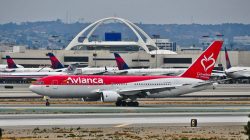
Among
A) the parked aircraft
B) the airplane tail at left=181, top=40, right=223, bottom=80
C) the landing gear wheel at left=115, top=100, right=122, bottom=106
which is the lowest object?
the landing gear wheel at left=115, top=100, right=122, bottom=106

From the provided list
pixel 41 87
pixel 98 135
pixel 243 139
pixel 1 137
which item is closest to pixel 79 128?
pixel 98 135

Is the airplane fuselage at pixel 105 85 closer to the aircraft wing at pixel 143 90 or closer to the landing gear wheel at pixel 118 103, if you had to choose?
the aircraft wing at pixel 143 90

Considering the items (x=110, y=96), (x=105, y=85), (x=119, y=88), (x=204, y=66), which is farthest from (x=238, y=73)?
(x=110, y=96)

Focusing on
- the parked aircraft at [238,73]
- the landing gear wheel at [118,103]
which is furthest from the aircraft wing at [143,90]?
the parked aircraft at [238,73]

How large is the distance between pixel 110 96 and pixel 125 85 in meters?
3.26

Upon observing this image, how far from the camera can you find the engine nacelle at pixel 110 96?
87.6m

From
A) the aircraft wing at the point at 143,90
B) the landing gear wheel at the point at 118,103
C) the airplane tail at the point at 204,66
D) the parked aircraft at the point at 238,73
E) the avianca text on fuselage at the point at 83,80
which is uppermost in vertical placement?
the parked aircraft at the point at 238,73

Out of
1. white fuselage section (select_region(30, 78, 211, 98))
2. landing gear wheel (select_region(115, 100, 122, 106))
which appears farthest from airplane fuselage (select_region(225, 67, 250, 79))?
landing gear wheel (select_region(115, 100, 122, 106))

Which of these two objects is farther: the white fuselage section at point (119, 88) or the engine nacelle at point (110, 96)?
the white fuselage section at point (119, 88)

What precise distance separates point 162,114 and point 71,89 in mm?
15853

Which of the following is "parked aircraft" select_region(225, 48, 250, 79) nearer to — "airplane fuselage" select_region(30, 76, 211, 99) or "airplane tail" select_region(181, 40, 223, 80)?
"airplane tail" select_region(181, 40, 223, 80)

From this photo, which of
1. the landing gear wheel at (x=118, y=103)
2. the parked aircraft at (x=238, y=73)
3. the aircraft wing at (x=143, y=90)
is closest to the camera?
the aircraft wing at (x=143, y=90)

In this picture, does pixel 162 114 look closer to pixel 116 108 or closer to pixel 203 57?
pixel 116 108

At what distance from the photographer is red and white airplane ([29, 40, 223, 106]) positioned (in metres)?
88.4
